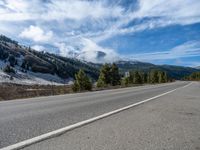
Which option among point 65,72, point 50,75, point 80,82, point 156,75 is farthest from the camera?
point 65,72

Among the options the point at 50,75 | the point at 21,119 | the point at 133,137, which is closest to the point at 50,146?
the point at 133,137

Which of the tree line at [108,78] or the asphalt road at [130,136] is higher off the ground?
the tree line at [108,78]

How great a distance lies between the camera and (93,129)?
268 inches

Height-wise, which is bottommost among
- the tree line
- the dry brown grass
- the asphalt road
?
the asphalt road

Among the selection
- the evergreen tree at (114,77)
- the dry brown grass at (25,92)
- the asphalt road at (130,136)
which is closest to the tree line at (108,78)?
the evergreen tree at (114,77)

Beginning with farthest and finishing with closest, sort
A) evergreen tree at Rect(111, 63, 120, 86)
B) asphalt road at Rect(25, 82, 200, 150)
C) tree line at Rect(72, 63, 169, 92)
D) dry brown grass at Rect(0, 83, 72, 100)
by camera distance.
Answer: evergreen tree at Rect(111, 63, 120, 86)
tree line at Rect(72, 63, 169, 92)
dry brown grass at Rect(0, 83, 72, 100)
asphalt road at Rect(25, 82, 200, 150)

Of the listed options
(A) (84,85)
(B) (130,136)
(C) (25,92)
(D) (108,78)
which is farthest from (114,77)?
(B) (130,136)

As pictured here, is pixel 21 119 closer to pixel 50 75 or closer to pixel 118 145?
pixel 118 145

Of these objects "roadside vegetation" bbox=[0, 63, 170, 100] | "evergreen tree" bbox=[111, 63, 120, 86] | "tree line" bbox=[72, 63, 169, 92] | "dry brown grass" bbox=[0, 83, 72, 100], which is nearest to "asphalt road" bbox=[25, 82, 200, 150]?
"dry brown grass" bbox=[0, 83, 72, 100]

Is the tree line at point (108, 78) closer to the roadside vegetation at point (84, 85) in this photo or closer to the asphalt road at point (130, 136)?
the roadside vegetation at point (84, 85)

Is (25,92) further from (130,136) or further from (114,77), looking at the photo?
(114,77)

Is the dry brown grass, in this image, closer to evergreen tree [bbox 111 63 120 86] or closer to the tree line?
the tree line

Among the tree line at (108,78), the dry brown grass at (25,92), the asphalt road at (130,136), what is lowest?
the asphalt road at (130,136)

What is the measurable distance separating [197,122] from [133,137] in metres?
3.03
